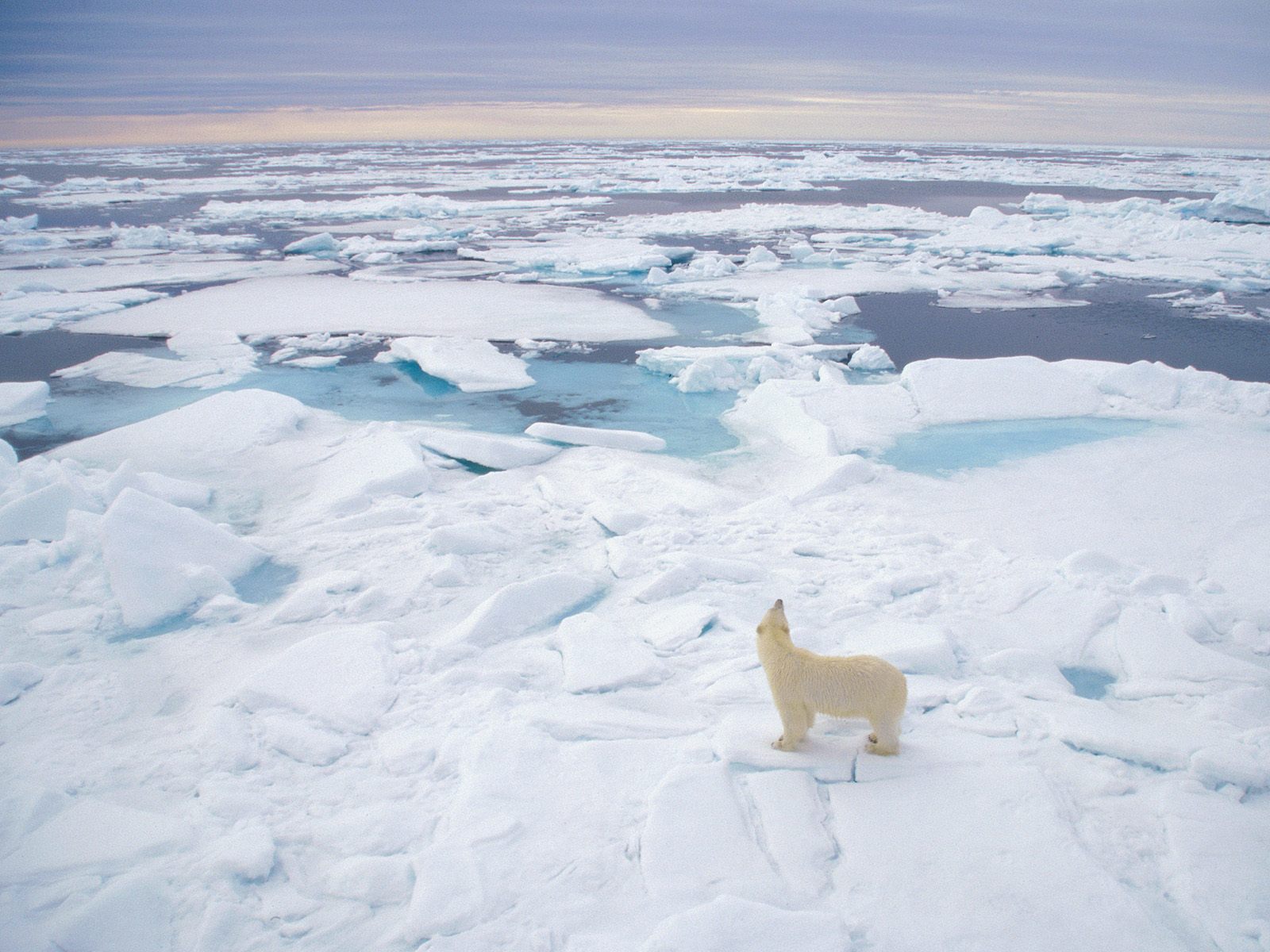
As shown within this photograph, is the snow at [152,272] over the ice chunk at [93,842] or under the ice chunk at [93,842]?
under

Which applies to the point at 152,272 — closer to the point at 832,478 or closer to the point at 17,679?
the point at 17,679

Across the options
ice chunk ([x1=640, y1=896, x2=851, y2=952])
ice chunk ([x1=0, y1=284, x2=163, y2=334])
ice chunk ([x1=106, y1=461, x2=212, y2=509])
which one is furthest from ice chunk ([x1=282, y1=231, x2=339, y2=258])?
ice chunk ([x1=640, y1=896, x2=851, y2=952])

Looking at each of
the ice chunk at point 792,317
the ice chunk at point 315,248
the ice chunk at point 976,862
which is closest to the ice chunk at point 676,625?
the ice chunk at point 976,862

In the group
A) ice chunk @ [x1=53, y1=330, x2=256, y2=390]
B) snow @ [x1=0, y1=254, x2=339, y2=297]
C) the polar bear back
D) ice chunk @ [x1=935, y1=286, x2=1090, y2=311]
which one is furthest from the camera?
snow @ [x1=0, y1=254, x2=339, y2=297]

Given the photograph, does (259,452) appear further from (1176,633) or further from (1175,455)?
(1175,455)

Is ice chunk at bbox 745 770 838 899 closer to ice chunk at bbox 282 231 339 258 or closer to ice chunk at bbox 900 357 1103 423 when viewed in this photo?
ice chunk at bbox 900 357 1103 423

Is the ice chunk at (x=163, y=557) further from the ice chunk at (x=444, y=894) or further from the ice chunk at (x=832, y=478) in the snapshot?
the ice chunk at (x=832, y=478)
